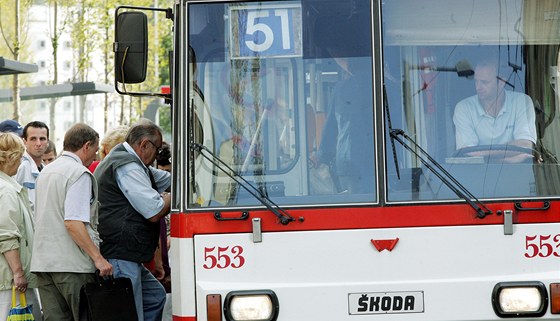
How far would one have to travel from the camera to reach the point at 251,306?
5.93 m

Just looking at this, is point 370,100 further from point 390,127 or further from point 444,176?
point 444,176

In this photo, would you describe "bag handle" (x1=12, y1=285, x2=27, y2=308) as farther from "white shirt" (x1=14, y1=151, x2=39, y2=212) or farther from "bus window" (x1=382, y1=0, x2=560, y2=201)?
"bus window" (x1=382, y1=0, x2=560, y2=201)

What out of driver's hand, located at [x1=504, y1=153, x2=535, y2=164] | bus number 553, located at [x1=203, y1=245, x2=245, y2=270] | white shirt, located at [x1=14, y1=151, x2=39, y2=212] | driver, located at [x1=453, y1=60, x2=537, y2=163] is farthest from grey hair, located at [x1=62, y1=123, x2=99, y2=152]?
driver's hand, located at [x1=504, y1=153, x2=535, y2=164]

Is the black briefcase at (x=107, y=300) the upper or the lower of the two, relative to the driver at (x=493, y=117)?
lower

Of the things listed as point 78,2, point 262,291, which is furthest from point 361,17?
point 78,2

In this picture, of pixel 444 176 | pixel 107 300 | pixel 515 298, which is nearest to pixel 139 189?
pixel 107 300

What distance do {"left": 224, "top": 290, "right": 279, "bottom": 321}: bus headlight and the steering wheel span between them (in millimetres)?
1294

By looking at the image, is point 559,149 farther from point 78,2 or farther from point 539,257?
point 78,2

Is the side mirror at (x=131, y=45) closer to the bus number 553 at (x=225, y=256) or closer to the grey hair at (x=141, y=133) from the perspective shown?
the bus number 553 at (x=225, y=256)

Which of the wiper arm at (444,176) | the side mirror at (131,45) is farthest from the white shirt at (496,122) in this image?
the side mirror at (131,45)

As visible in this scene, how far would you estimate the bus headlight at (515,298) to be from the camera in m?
5.89

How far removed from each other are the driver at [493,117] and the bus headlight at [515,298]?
2.27ft

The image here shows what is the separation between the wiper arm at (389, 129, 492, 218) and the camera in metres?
5.93

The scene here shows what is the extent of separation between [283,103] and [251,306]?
1.12m
